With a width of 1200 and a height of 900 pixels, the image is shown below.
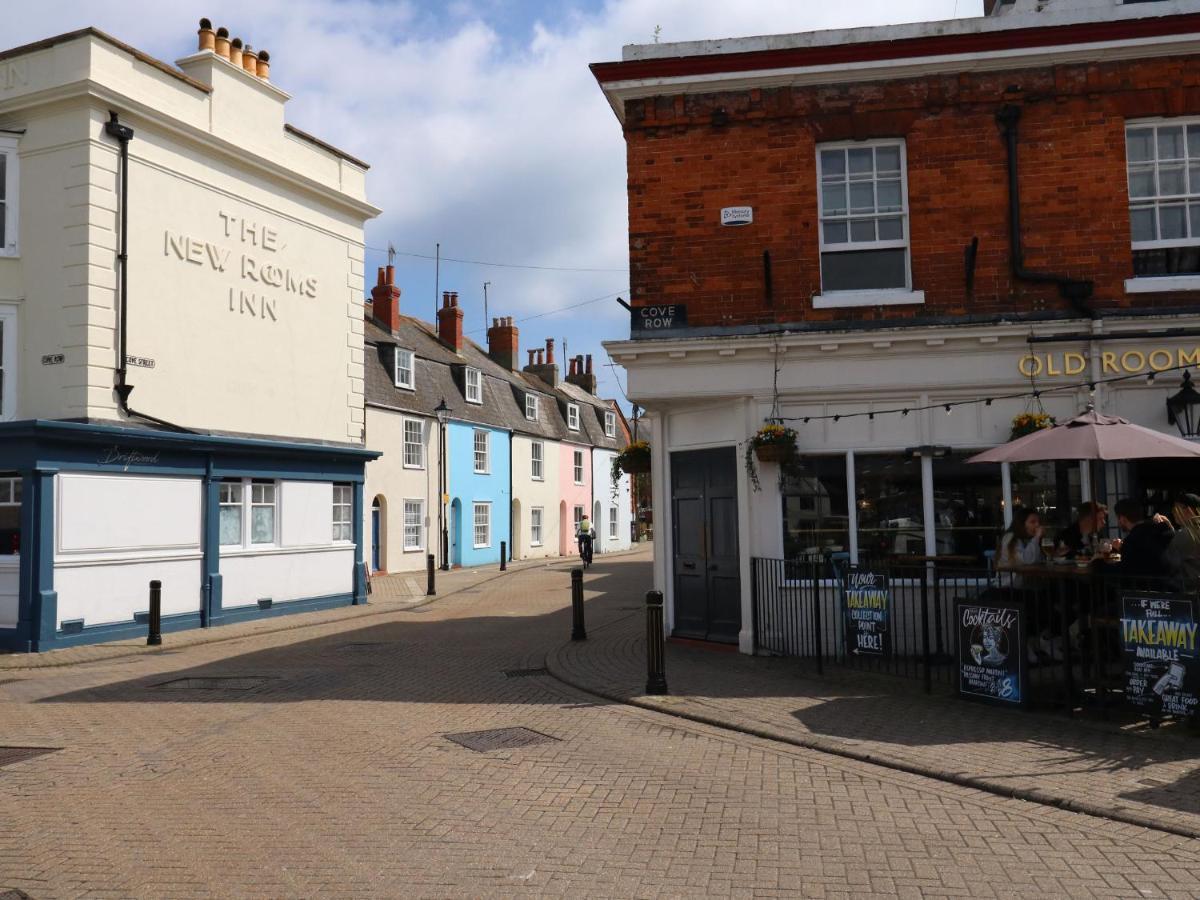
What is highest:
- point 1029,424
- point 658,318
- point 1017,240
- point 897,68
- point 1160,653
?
point 897,68

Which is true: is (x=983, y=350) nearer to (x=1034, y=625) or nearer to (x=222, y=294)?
(x=1034, y=625)

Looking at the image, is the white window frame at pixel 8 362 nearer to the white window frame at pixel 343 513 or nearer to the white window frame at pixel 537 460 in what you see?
the white window frame at pixel 343 513

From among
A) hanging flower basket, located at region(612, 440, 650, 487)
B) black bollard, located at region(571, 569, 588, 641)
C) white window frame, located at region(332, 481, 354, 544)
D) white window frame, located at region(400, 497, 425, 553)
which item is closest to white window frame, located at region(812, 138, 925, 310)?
hanging flower basket, located at region(612, 440, 650, 487)

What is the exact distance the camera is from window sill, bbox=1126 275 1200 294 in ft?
38.8

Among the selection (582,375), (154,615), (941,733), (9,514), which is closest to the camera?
(941,733)

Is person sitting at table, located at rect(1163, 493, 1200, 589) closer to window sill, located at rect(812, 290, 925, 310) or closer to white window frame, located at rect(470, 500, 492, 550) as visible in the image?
window sill, located at rect(812, 290, 925, 310)

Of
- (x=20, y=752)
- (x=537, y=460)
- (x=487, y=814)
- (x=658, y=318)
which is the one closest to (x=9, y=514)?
(x=20, y=752)

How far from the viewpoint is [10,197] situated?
16406 millimetres

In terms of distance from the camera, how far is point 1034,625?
9383mm

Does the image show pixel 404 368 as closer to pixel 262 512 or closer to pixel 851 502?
pixel 262 512

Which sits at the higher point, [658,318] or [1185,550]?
[658,318]

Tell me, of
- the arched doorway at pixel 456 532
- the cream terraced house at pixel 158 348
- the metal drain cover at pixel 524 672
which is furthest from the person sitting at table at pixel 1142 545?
the arched doorway at pixel 456 532

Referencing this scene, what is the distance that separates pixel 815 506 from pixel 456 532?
23.2 m

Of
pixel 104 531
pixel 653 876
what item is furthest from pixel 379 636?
pixel 653 876
